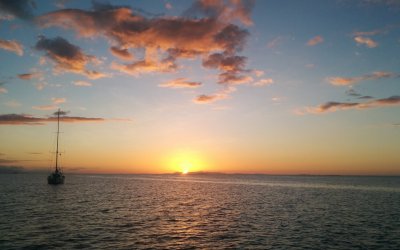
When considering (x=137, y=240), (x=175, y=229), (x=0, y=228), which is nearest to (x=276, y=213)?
(x=175, y=229)

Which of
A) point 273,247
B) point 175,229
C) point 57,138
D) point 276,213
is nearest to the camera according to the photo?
point 273,247

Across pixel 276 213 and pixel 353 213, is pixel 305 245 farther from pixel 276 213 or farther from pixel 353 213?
pixel 353 213

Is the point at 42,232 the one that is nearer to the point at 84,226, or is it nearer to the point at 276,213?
the point at 84,226

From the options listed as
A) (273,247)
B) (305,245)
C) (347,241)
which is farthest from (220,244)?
(347,241)

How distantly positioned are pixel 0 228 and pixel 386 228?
160 feet

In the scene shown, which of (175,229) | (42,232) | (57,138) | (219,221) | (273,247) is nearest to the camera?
(273,247)

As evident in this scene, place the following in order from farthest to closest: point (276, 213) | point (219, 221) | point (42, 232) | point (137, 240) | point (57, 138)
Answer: point (57, 138) → point (276, 213) → point (219, 221) → point (42, 232) → point (137, 240)

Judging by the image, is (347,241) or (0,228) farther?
(0,228)

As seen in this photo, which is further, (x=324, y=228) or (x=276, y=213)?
(x=276, y=213)

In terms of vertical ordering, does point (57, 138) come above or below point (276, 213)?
above

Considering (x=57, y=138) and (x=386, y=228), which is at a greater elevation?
(x=57, y=138)

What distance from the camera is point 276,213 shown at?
58125 mm

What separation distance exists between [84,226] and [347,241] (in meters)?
31.3

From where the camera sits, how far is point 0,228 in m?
41.0
